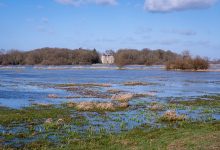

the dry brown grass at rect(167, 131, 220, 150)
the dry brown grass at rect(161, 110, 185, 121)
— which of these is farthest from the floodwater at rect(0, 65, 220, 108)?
the dry brown grass at rect(167, 131, 220, 150)

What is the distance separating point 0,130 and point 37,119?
396 centimetres

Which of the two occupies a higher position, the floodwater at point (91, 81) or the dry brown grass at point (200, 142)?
the dry brown grass at point (200, 142)

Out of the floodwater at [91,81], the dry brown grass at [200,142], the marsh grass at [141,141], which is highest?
the dry brown grass at [200,142]

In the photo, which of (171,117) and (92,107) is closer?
(171,117)

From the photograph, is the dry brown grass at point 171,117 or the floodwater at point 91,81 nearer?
the dry brown grass at point 171,117

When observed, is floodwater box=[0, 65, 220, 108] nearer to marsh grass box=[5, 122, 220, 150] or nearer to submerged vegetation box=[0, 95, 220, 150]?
submerged vegetation box=[0, 95, 220, 150]

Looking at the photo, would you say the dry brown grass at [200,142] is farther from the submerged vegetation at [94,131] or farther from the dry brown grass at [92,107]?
the dry brown grass at [92,107]

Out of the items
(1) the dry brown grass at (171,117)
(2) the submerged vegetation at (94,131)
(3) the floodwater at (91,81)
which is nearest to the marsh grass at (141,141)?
(2) the submerged vegetation at (94,131)

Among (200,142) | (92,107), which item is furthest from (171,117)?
(200,142)

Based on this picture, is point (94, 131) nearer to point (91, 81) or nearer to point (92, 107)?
point (92, 107)

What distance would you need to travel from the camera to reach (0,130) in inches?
773

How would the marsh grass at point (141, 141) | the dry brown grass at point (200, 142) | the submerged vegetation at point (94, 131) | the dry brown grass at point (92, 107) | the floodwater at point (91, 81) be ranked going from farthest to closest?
the floodwater at point (91, 81), the dry brown grass at point (92, 107), the submerged vegetation at point (94, 131), the marsh grass at point (141, 141), the dry brown grass at point (200, 142)

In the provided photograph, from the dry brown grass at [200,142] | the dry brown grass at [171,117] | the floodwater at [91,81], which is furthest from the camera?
the floodwater at [91,81]

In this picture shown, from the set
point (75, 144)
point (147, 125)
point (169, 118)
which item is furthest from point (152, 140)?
point (169, 118)
